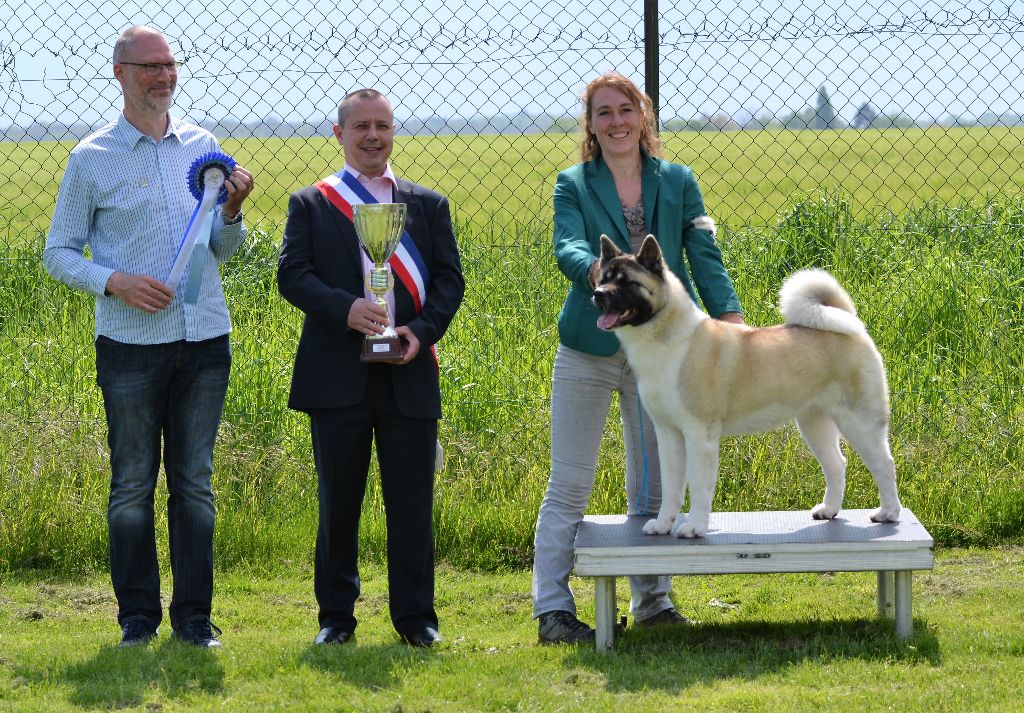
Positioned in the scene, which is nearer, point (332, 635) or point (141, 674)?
point (141, 674)

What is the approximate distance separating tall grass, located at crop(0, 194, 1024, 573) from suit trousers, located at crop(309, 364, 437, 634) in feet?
4.12

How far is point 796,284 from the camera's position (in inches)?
164

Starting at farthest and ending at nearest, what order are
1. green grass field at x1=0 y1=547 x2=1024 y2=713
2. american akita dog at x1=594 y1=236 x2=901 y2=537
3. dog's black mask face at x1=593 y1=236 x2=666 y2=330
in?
american akita dog at x1=594 y1=236 x2=901 y2=537, dog's black mask face at x1=593 y1=236 x2=666 y2=330, green grass field at x1=0 y1=547 x2=1024 y2=713

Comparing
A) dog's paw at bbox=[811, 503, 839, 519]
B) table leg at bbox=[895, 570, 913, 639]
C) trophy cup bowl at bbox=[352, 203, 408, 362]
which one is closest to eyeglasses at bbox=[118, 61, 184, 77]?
trophy cup bowl at bbox=[352, 203, 408, 362]

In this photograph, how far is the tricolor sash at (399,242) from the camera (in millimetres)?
4090

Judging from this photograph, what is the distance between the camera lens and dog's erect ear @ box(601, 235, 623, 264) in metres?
3.83

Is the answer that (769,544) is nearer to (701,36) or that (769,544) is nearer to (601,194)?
(601,194)

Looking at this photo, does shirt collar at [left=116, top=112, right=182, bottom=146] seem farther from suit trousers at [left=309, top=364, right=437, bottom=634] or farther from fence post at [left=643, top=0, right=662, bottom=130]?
fence post at [left=643, top=0, right=662, bottom=130]

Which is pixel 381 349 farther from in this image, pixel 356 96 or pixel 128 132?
pixel 128 132

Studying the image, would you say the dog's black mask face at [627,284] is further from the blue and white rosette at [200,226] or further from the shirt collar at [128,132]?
the shirt collar at [128,132]

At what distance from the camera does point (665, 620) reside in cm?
449

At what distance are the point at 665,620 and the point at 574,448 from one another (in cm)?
77

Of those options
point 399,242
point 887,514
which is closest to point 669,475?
point 887,514

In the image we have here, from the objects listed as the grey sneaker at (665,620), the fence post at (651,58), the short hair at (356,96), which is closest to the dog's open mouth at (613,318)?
the short hair at (356,96)
